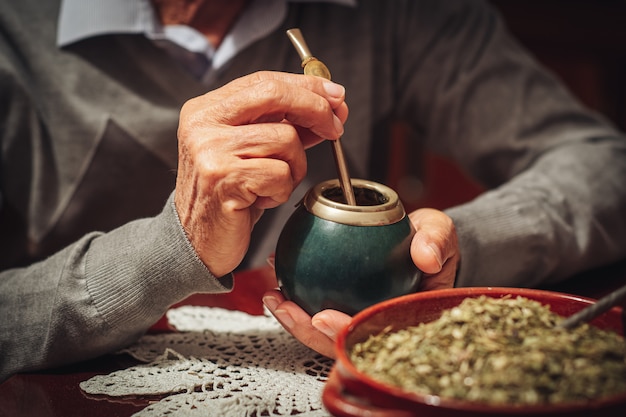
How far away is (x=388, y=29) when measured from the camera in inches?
67.4

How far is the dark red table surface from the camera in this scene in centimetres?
81

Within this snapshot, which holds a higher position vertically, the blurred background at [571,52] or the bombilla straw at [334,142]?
the bombilla straw at [334,142]

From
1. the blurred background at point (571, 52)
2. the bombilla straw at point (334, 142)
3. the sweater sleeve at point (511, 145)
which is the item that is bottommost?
the blurred background at point (571, 52)

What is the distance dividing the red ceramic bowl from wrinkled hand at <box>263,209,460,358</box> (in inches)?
3.2

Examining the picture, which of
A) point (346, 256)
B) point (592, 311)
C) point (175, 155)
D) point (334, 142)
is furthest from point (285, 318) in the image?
point (175, 155)

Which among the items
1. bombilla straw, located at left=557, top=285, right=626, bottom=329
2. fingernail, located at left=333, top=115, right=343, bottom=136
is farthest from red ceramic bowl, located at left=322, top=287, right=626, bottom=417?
fingernail, located at left=333, top=115, right=343, bottom=136

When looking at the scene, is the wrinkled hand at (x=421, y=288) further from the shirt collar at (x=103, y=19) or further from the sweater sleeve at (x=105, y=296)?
the shirt collar at (x=103, y=19)

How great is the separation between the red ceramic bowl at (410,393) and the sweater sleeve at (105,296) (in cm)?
28

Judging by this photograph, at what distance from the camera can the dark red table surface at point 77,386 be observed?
0.81m

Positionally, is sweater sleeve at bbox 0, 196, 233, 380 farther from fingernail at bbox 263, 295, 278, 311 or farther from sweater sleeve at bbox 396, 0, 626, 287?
sweater sleeve at bbox 396, 0, 626, 287

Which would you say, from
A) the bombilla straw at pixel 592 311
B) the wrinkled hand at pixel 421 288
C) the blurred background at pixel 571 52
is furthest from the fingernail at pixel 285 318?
the blurred background at pixel 571 52

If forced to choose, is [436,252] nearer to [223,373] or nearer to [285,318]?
[285,318]

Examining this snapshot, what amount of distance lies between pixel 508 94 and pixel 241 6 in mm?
705

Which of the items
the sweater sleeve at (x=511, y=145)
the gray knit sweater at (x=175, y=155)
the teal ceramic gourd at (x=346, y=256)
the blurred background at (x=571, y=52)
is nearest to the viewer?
the teal ceramic gourd at (x=346, y=256)
